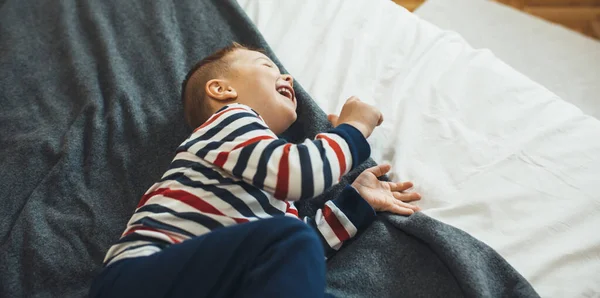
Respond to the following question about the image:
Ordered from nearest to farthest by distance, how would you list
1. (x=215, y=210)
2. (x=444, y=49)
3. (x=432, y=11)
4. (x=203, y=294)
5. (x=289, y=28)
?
(x=203, y=294), (x=215, y=210), (x=444, y=49), (x=289, y=28), (x=432, y=11)

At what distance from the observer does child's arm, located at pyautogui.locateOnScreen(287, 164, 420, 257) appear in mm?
812

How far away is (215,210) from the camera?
0.75 metres

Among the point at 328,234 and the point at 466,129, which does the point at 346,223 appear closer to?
the point at 328,234

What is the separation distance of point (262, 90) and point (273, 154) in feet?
0.64

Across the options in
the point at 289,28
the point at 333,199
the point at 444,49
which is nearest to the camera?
the point at 333,199

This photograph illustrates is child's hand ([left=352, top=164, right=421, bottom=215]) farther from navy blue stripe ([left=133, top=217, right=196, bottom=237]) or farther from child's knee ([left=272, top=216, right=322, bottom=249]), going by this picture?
navy blue stripe ([left=133, top=217, right=196, bottom=237])

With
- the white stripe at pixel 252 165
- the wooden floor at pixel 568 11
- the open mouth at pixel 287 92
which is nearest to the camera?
the white stripe at pixel 252 165

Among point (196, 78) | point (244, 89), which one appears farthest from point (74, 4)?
point (244, 89)

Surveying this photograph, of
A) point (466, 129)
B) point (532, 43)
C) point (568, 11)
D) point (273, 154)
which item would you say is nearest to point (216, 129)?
point (273, 154)

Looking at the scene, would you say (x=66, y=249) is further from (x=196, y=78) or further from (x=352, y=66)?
(x=352, y=66)

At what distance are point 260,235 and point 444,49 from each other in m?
0.64

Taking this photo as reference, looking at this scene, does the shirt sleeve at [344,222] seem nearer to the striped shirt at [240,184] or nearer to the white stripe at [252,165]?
the striped shirt at [240,184]

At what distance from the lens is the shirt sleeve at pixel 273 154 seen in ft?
2.39

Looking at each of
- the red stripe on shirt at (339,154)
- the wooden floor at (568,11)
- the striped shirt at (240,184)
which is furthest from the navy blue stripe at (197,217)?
the wooden floor at (568,11)
